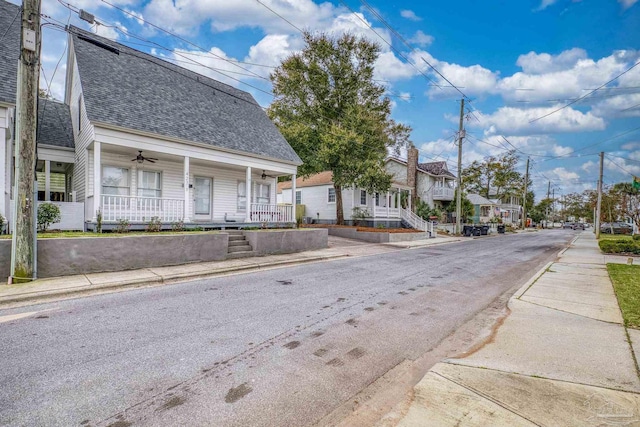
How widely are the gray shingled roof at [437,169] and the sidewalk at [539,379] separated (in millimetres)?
33727

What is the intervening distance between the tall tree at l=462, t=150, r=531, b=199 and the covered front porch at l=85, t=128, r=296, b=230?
44086 mm

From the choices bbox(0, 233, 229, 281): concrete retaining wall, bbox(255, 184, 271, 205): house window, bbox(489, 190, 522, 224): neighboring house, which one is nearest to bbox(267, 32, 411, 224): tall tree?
bbox(255, 184, 271, 205): house window

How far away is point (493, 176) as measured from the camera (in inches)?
2148

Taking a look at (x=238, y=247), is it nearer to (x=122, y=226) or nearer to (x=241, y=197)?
(x=122, y=226)

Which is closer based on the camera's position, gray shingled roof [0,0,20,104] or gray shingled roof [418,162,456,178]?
gray shingled roof [0,0,20,104]

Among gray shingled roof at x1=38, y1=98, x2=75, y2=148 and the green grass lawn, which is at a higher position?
gray shingled roof at x1=38, y1=98, x2=75, y2=148

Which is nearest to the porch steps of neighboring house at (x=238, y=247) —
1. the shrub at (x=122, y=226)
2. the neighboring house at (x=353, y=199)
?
the shrub at (x=122, y=226)

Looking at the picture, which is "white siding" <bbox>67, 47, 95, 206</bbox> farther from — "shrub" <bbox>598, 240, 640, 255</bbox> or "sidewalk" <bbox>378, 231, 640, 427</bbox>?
"shrub" <bbox>598, 240, 640, 255</bbox>

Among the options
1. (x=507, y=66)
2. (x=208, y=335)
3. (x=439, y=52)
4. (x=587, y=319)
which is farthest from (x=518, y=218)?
(x=208, y=335)

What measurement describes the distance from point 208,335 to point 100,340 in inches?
53.9

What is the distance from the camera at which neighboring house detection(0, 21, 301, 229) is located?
1075 cm

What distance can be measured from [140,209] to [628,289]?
1420 cm

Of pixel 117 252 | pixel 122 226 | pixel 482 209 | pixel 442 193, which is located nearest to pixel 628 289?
pixel 117 252

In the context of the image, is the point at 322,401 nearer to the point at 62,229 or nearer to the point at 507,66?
the point at 62,229
